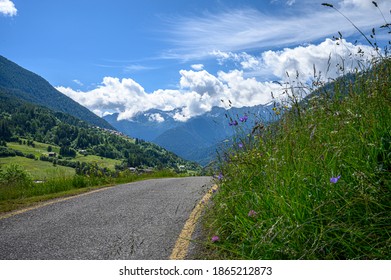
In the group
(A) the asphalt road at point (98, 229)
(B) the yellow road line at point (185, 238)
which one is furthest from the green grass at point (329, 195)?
(A) the asphalt road at point (98, 229)

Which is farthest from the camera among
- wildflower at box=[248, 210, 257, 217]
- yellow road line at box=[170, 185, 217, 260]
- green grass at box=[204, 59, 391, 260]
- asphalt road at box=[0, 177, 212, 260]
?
asphalt road at box=[0, 177, 212, 260]

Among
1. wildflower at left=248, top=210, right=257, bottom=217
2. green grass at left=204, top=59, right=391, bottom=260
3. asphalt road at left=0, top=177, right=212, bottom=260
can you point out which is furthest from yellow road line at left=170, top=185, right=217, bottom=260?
wildflower at left=248, top=210, right=257, bottom=217

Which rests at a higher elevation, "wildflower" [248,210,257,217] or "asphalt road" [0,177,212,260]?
"wildflower" [248,210,257,217]

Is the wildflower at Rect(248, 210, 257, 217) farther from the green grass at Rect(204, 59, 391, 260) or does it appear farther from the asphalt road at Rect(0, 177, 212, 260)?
the asphalt road at Rect(0, 177, 212, 260)

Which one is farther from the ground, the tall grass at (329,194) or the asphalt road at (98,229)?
the tall grass at (329,194)

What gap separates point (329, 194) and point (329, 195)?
18 millimetres

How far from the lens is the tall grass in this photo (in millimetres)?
3188

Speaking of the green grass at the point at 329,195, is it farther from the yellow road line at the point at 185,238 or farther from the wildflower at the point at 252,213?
the yellow road line at the point at 185,238

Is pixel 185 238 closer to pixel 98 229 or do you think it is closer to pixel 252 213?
pixel 252 213

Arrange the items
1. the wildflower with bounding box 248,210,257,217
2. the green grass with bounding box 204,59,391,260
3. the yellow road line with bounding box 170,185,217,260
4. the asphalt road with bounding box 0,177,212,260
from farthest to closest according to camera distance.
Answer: the asphalt road with bounding box 0,177,212,260 < the yellow road line with bounding box 170,185,217,260 < the wildflower with bounding box 248,210,257,217 < the green grass with bounding box 204,59,391,260

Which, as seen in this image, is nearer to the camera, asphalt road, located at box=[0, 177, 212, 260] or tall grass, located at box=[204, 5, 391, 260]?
tall grass, located at box=[204, 5, 391, 260]

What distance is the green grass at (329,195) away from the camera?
3.19 meters

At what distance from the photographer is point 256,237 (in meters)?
3.82

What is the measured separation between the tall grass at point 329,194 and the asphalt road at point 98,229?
1.09 meters
